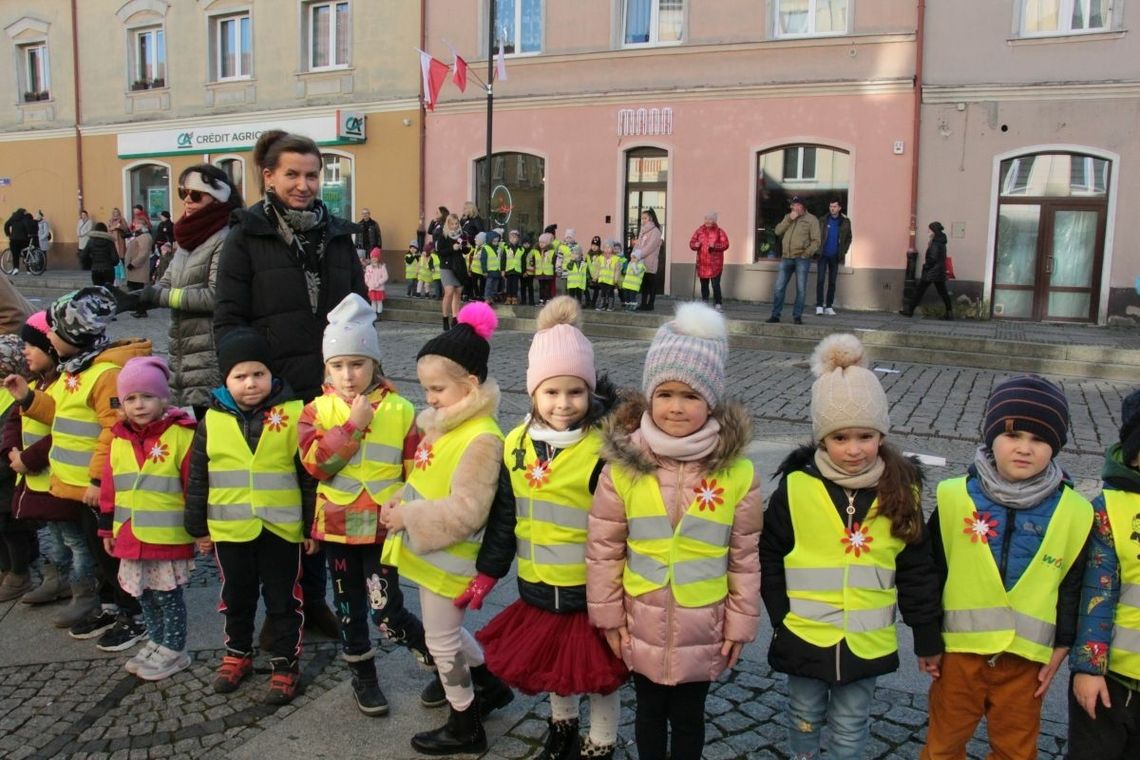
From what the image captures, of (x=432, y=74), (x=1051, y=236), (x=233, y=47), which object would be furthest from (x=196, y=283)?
(x=233, y=47)

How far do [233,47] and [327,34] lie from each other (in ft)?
10.4

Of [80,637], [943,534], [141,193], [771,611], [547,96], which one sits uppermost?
[547,96]

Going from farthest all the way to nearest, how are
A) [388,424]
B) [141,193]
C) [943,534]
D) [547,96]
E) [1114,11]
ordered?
[141,193] < [547,96] < [1114,11] < [388,424] < [943,534]

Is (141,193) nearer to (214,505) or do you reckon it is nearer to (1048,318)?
(1048,318)

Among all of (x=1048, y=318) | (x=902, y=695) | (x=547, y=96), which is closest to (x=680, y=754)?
(x=902, y=695)

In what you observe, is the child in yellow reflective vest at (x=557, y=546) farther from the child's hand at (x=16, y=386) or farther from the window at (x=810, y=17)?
the window at (x=810, y=17)

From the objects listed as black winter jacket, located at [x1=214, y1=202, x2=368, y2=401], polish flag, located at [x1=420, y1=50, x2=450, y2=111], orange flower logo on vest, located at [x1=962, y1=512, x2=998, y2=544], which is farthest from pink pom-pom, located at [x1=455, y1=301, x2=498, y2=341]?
polish flag, located at [x1=420, y1=50, x2=450, y2=111]

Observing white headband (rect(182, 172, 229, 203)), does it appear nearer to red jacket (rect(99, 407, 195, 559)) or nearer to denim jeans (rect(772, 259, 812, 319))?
red jacket (rect(99, 407, 195, 559))

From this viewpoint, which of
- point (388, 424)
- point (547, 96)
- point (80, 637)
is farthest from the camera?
point (547, 96)

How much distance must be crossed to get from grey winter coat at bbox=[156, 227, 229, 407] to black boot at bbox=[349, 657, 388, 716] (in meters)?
1.36

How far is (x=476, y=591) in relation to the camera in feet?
9.85

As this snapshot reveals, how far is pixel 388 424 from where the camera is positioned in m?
3.37

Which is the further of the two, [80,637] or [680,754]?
[80,637]

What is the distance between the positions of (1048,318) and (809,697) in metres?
15.8
